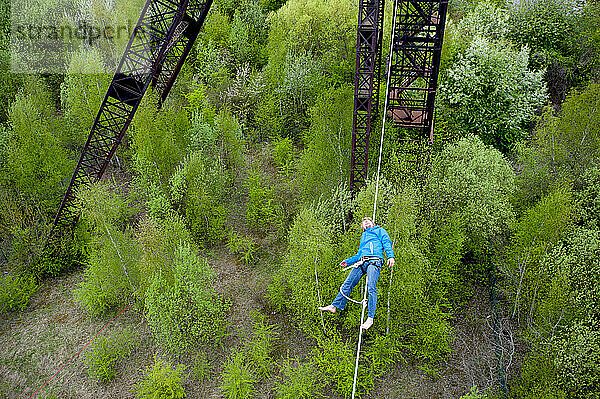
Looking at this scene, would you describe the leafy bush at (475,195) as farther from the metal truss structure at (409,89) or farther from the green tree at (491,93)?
the green tree at (491,93)

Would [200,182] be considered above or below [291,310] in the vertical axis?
above

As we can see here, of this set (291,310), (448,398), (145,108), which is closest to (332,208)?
(291,310)

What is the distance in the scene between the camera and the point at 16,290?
15.2 metres

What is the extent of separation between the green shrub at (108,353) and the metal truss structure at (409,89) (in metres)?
9.57

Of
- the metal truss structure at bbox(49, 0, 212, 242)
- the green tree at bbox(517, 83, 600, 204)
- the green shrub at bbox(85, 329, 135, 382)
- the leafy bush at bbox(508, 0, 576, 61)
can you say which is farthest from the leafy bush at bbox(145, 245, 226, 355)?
the leafy bush at bbox(508, 0, 576, 61)

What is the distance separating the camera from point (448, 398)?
11.0 m

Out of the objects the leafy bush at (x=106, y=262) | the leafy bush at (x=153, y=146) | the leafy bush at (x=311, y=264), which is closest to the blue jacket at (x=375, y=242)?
the leafy bush at (x=311, y=264)

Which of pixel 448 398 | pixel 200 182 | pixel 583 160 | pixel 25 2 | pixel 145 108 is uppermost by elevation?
pixel 25 2

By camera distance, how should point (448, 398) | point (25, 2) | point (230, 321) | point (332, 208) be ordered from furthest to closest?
point (25, 2)
point (230, 321)
point (332, 208)
point (448, 398)

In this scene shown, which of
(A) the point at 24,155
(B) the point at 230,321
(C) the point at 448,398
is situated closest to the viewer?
(C) the point at 448,398

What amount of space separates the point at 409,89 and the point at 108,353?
14.6 m

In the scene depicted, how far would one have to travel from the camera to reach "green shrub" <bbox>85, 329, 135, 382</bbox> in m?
12.4

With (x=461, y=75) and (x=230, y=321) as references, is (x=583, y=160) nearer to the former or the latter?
(x=461, y=75)

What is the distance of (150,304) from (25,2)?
2775 centimetres
